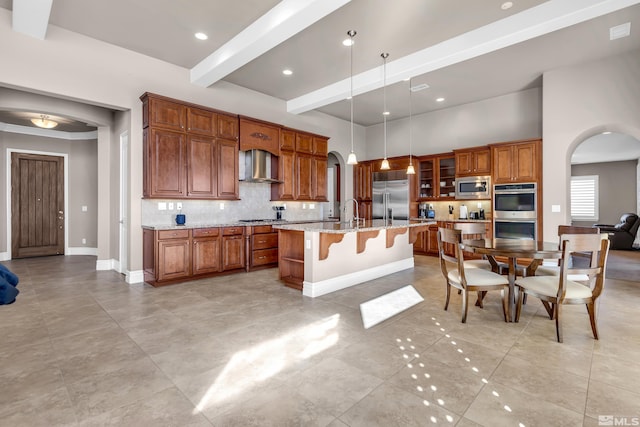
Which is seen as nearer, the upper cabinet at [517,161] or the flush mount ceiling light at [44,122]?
the upper cabinet at [517,161]

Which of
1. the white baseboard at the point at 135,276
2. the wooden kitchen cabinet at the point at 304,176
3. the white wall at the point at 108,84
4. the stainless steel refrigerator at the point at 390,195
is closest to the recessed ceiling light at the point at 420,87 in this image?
the stainless steel refrigerator at the point at 390,195

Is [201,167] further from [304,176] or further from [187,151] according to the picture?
[304,176]

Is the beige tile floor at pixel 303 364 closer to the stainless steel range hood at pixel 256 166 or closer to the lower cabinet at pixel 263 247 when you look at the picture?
the lower cabinet at pixel 263 247

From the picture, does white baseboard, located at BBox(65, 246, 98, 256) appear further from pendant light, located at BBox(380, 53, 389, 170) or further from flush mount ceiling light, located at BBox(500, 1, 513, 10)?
flush mount ceiling light, located at BBox(500, 1, 513, 10)

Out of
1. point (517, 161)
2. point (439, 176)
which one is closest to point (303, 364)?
point (517, 161)

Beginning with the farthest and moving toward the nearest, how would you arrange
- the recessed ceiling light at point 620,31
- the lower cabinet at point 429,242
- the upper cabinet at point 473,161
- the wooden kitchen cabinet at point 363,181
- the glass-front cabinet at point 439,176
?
the wooden kitchen cabinet at point 363,181 < the glass-front cabinet at point 439,176 < the lower cabinet at point 429,242 < the upper cabinet at point 473,161 < the recessed ceiling light at point 620,31

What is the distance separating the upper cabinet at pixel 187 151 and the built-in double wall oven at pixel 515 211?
17.1 feet

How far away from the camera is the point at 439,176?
7.36 metres

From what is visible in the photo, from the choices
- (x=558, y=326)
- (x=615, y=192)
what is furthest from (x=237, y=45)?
(x=615, y=192)

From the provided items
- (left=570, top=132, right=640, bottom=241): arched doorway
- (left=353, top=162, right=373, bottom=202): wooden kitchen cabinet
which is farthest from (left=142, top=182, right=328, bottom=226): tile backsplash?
(left=570, top=132, right=640, bottom=241): arched doorway

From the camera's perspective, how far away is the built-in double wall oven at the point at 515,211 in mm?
5738

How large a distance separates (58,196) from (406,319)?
838cm

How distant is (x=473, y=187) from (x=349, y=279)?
155 inches

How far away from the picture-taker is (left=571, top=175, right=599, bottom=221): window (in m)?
11.4
